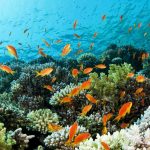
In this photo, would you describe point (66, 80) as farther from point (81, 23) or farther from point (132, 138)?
point (81, 23)

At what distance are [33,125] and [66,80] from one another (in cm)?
316

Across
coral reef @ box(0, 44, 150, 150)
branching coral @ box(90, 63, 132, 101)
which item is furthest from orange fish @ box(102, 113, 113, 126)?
branching coral @ box(90, 63, 132, 101)

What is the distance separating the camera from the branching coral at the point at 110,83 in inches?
231

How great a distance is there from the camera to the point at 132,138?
3.28m

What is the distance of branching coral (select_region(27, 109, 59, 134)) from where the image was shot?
5.25 meters

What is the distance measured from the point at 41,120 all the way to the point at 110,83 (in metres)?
1.88

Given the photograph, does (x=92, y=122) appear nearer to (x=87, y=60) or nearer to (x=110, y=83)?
(x=110, y=83)

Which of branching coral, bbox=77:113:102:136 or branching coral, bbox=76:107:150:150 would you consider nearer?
branching coral, bbox=76:107:150:150

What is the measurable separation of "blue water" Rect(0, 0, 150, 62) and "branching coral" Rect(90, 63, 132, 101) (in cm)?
2636

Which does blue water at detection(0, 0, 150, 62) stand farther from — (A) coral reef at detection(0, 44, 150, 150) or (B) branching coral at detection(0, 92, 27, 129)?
(B) branching coral at detection(0, 92, 27, 129)

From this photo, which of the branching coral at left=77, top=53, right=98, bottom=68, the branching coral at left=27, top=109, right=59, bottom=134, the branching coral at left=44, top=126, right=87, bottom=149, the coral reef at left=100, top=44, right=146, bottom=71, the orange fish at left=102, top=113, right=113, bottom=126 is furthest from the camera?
the coral reef at left=100, top=44, right=146, bottom=71

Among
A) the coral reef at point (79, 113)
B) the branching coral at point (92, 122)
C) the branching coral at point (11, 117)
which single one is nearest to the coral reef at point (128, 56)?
the coral reef at point (79, 113)

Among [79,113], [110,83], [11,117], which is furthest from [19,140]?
[110,83]

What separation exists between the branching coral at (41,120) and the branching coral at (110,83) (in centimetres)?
123
